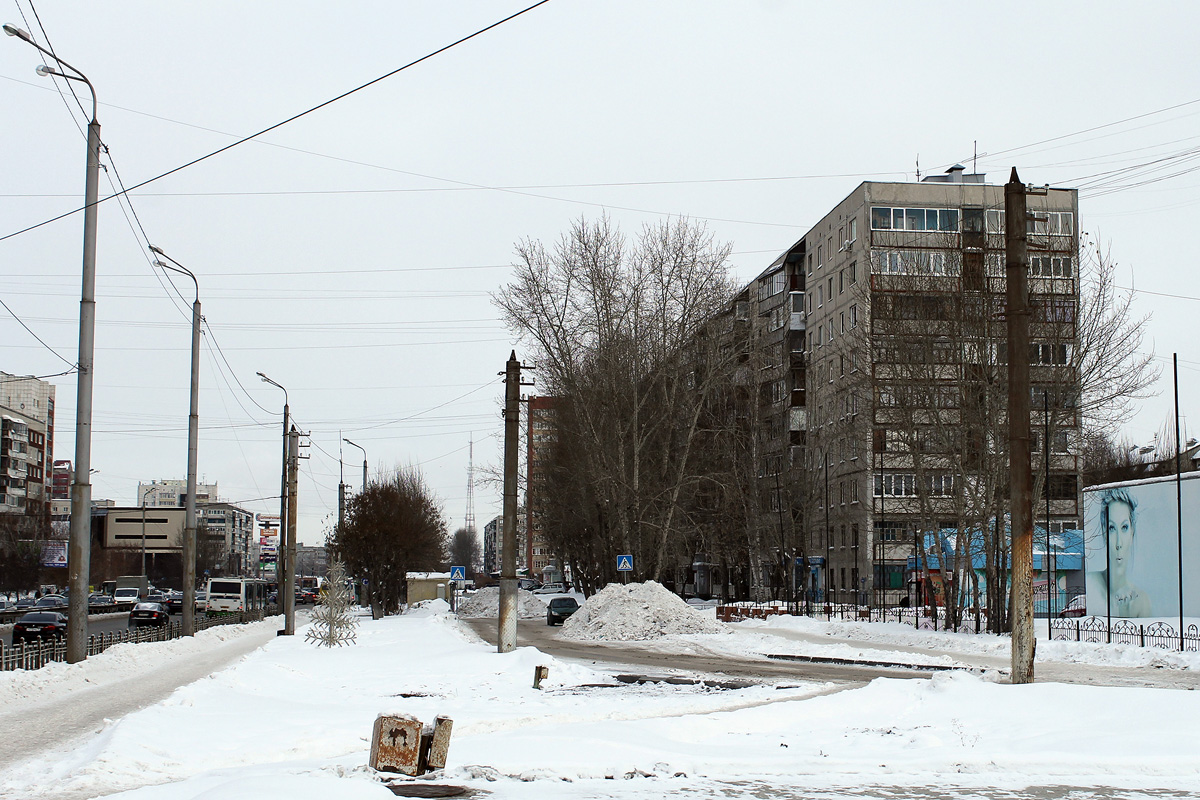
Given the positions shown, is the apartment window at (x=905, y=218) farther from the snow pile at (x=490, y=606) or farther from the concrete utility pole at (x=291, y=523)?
the concrete utility pole at (x=291, y=523)

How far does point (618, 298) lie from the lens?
171 feet

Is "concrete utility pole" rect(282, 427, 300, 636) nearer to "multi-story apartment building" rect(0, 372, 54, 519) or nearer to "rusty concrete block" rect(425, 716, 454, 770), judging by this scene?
"rusty concrete block" rect(425, 716, 454, 770)

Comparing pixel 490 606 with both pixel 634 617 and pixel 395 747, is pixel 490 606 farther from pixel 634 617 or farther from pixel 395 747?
pixel 395 747

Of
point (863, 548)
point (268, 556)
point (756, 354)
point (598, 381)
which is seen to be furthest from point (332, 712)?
point (268, 556)

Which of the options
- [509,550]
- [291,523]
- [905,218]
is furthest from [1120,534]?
[905,218]

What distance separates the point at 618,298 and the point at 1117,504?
22345 millimetres

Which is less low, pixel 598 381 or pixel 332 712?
pixel 598 381

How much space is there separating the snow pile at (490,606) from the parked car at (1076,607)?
3154 cm

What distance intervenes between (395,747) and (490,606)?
61904 millimetres

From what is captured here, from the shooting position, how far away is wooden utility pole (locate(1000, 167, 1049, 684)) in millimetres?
16797

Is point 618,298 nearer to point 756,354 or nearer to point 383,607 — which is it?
point 756,354

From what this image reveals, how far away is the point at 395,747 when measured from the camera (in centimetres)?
1005

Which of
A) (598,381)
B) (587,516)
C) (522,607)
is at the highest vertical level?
(598,381)

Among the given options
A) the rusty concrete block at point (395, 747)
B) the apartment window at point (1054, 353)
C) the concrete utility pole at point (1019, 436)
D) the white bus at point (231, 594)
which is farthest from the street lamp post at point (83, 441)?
the white bus at point (231, 594)
